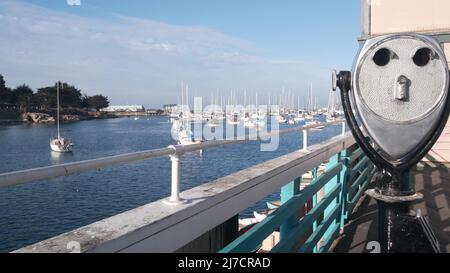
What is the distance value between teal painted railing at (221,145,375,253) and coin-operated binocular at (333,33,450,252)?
1.90ft

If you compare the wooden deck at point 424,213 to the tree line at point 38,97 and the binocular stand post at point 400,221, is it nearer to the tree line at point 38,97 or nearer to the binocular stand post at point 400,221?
the binocular stand post at point 400,221

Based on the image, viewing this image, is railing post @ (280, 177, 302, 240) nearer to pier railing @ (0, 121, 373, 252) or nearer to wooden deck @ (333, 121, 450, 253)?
pier railing @ (0, 121, 373, 252)

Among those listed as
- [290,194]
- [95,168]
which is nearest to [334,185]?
[290,194]

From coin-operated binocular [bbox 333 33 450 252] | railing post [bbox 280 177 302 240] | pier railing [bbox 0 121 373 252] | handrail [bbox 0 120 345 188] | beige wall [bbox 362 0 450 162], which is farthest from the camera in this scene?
beige wall [bbox 362 0 450 162]

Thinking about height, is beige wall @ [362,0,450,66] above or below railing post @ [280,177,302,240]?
above

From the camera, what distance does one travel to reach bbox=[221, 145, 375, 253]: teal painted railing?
2.04 metres

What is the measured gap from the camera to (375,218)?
467cm

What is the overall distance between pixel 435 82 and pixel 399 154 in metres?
0.36

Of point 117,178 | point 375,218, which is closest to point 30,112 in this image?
point 117,178

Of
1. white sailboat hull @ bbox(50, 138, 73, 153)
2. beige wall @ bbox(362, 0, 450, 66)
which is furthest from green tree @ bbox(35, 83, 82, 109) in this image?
beige wall @ bbox(362, 0, 450, 66)

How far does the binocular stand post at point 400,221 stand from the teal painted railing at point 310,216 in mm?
554

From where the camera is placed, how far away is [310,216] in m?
3.02

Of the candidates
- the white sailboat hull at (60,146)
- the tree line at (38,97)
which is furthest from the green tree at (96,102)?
the white sailboat hull at (60,146)
